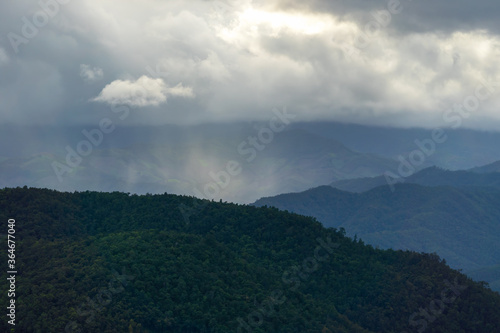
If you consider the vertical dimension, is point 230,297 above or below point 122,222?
below

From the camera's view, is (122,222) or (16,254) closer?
(16,254)

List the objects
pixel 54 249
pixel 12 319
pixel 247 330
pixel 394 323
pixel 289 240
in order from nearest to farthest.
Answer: pixel 12 319 → pixel 247 330 → pixel 54 249 → pixel 394 323 → pixel 289 240

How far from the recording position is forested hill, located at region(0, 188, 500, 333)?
438 ft

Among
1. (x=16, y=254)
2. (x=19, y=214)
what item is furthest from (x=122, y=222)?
(x=16, y=254)

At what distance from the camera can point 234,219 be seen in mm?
198375

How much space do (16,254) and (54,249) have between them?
982cm

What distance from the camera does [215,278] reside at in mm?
151125

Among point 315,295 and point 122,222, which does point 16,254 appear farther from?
point 315,295

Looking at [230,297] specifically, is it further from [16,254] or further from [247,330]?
[16,254]

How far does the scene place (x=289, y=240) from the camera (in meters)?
188

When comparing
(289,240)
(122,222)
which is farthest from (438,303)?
(122,222)

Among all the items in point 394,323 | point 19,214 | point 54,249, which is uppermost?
point 19,214

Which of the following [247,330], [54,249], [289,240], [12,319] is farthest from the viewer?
[289,240]

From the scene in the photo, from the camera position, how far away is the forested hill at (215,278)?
134m
